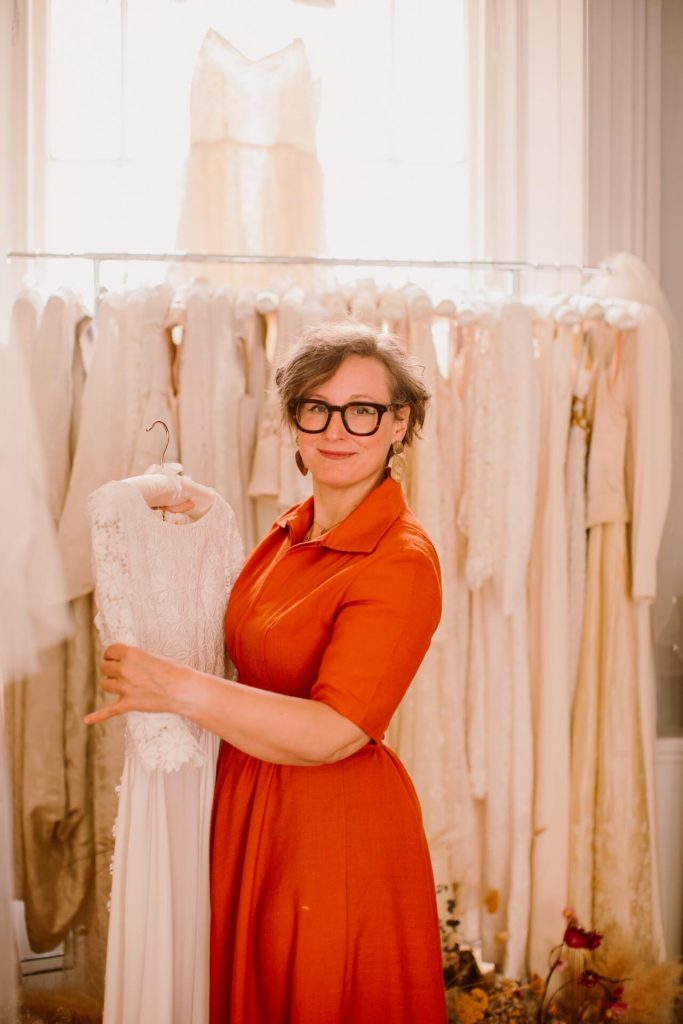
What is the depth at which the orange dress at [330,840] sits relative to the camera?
1386 millimetres

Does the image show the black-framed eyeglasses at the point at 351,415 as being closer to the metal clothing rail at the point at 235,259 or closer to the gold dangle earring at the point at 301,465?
the gold dangle earring at the point at 301,465

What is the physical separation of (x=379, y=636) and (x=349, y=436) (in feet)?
1.16

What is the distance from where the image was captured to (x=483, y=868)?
247 cm

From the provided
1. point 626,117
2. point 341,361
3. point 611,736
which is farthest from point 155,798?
point 626,117

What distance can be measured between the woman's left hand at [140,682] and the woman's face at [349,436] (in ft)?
1.44

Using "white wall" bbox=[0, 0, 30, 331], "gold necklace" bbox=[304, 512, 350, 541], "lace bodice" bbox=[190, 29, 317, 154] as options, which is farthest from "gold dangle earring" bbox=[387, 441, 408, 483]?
"white wall" bbox=[0, 0, 30, 331]

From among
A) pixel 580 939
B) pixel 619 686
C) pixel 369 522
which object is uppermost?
pixel 369 522

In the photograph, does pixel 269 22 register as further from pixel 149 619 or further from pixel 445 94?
pixel 149 619

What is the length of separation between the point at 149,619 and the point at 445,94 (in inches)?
97.2

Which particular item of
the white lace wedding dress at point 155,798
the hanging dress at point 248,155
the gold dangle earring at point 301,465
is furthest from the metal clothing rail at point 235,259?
the white lace wedding dress at point 155,798

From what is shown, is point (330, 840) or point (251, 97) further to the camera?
point (251, 97)

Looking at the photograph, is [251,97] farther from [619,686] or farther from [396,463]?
[619,686]

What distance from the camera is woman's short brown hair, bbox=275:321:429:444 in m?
1.51

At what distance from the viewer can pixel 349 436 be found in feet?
4.94
